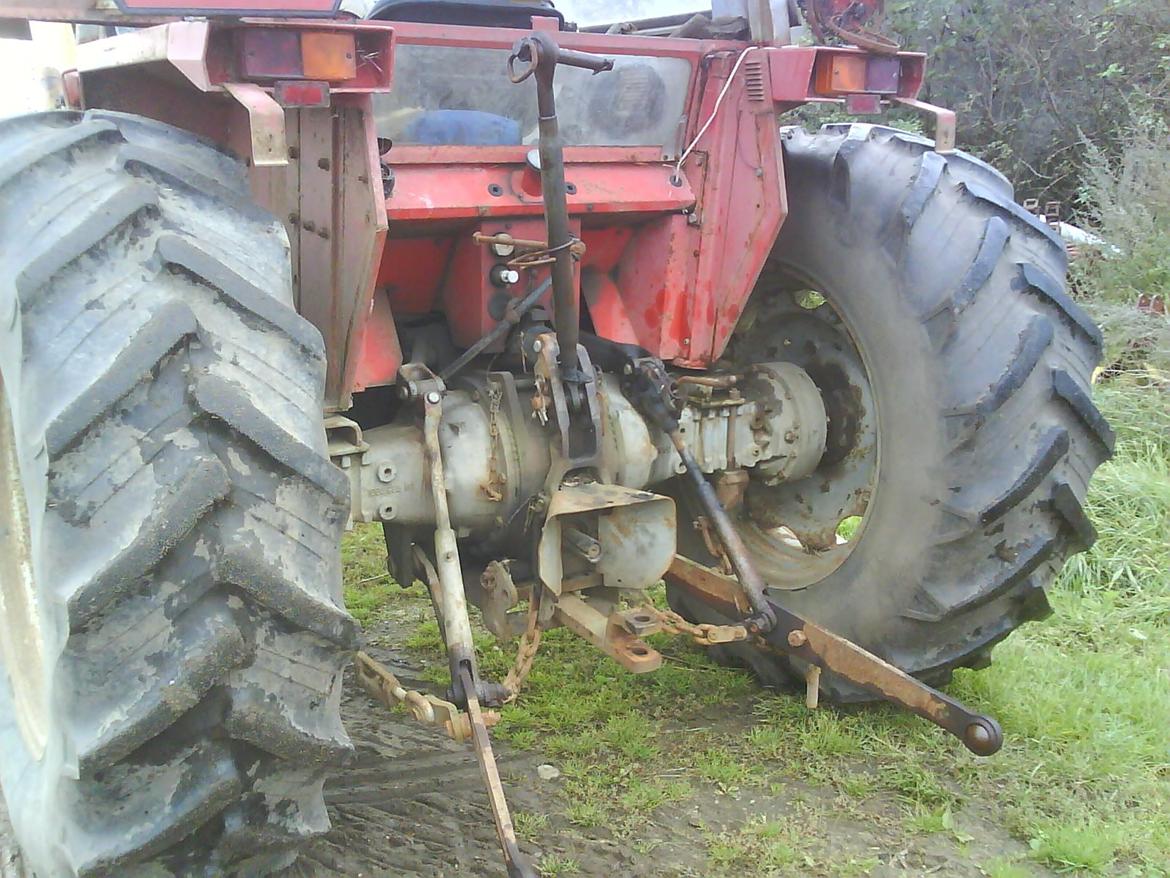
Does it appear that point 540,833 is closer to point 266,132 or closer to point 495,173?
point 495,173

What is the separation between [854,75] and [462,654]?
1716 millimetres

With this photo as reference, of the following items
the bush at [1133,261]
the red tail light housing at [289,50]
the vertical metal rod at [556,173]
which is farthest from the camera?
the bush at [1133,261]

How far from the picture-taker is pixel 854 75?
2771 mm

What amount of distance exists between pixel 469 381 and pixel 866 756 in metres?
1.49

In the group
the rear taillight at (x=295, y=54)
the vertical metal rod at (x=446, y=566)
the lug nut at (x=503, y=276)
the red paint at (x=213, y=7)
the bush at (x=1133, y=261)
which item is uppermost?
the red paint at (x=213, y=7)

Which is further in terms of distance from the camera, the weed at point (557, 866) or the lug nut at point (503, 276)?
the lug nut at point (503, 276)

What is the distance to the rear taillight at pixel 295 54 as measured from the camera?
196cm

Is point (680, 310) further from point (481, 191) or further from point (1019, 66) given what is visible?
point (1019, 66)

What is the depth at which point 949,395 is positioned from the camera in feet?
9.00

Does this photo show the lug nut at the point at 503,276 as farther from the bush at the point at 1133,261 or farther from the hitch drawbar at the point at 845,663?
the bush at the point at 1133,261

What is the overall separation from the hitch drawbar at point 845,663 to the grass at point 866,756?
235 millimetres

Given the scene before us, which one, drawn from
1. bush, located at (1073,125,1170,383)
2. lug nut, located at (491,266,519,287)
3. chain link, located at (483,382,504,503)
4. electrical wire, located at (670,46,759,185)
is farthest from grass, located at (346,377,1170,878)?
bush, located at (1073,125,1170,383)

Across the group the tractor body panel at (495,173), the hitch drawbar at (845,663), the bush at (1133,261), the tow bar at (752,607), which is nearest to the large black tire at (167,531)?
the tractor body panel at (495,173)

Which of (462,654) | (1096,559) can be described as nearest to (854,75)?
(462,654)
